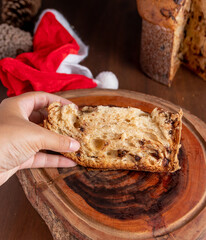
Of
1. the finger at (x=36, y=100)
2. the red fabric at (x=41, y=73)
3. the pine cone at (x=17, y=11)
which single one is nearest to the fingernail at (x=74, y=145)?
the finger at (x=36, y=100)

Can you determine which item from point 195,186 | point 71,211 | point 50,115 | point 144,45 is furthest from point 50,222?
point 144,45

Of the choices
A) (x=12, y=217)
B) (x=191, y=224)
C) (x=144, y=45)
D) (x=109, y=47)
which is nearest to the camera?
(x=191, y=224)

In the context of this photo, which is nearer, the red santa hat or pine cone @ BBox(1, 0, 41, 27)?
the red santa hat

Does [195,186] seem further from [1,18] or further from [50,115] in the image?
[1,18]

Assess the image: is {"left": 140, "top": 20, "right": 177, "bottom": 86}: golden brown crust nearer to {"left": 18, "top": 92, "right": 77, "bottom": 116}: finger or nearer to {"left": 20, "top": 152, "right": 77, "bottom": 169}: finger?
{"left": 18, "top": 92, "right": 77, "bottom": 116}: finger

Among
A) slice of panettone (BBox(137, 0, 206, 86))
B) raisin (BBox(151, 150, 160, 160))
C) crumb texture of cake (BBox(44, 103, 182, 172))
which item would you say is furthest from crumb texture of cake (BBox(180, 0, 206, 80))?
raisin (BBox(151, 150, 160, 160))

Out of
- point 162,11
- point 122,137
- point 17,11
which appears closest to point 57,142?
point 122,137
